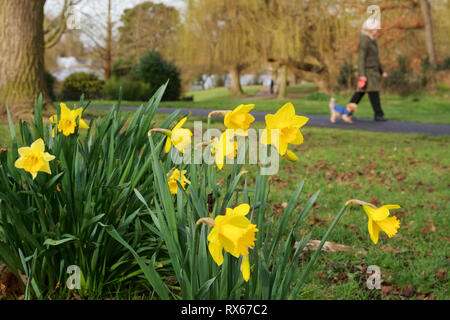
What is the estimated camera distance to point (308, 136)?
775cm

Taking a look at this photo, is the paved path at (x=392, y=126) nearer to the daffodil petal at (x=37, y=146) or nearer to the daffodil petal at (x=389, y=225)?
the daffodil petal at (x=37, y=146)

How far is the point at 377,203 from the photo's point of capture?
3.81m

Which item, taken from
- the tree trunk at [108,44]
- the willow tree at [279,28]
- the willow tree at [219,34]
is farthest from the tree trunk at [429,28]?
the tree trunk at [108,44]

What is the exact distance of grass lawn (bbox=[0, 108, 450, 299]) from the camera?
7.66 feet

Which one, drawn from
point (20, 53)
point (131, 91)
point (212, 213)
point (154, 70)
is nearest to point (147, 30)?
point (154, 70)

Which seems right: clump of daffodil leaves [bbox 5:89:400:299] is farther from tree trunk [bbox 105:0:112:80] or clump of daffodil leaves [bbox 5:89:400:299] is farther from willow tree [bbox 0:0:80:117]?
tree trunk [bbox 105:0:112:80]

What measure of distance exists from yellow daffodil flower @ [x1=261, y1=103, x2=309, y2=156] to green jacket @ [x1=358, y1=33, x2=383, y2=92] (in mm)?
8362

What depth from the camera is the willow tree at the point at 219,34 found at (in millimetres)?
19531

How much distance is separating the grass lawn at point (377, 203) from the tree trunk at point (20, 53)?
81 cm

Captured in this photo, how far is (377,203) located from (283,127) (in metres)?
A: 2.90

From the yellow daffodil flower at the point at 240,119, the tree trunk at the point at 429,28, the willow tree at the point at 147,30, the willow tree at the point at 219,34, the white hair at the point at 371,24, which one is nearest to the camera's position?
the yellow daffodil flower at the point at 240,119

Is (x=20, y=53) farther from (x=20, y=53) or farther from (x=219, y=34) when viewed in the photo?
(x=219, y=34)

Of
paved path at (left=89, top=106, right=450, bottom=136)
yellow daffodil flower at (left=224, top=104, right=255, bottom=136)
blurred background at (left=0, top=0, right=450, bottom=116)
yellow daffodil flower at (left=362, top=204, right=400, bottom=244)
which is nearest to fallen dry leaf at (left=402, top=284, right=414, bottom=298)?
yellow daffodil flower at (left=362, top=204, right=400, bottom=244)
